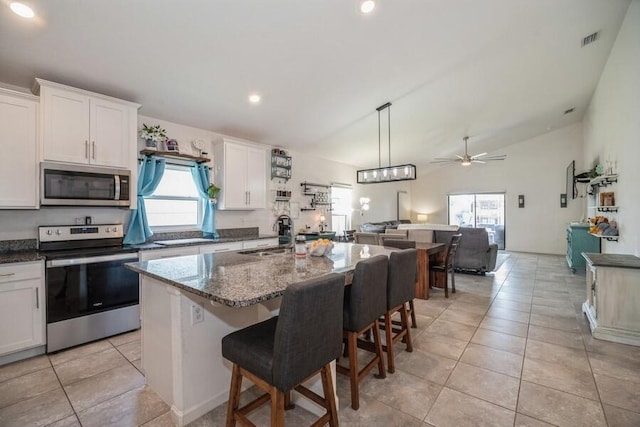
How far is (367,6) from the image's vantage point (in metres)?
2.55

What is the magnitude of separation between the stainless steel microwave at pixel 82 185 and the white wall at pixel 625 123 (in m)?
5.82

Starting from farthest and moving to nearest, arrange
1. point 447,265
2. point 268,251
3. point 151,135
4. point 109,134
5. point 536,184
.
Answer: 1. point 536,184
2. point 447,265
3. point 151,135
4. point 109,134
5. point 268,251

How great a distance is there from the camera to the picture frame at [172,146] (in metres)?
3.85

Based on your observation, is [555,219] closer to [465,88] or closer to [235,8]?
[465,88]

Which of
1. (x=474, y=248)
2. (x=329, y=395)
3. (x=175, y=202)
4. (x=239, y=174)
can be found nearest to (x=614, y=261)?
(x=474, y=248)

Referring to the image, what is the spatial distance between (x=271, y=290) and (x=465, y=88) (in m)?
4.72

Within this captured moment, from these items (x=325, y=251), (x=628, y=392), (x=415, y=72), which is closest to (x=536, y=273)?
(x=628, y=392)

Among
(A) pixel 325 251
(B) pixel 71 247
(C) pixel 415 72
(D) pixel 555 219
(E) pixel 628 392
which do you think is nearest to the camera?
(E) pixel 628 392

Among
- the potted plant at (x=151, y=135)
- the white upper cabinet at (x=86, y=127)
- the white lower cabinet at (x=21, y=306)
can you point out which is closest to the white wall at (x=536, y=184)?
the potted plant at (x=151, y=135)

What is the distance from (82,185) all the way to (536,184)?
10.5m

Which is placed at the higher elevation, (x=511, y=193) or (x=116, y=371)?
(x=511, y=193)

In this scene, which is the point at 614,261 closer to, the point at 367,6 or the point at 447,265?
the point at 447,265

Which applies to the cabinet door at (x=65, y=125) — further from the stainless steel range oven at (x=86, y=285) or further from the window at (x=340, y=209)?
the window at (x=340, y=209)

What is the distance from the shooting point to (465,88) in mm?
4594
